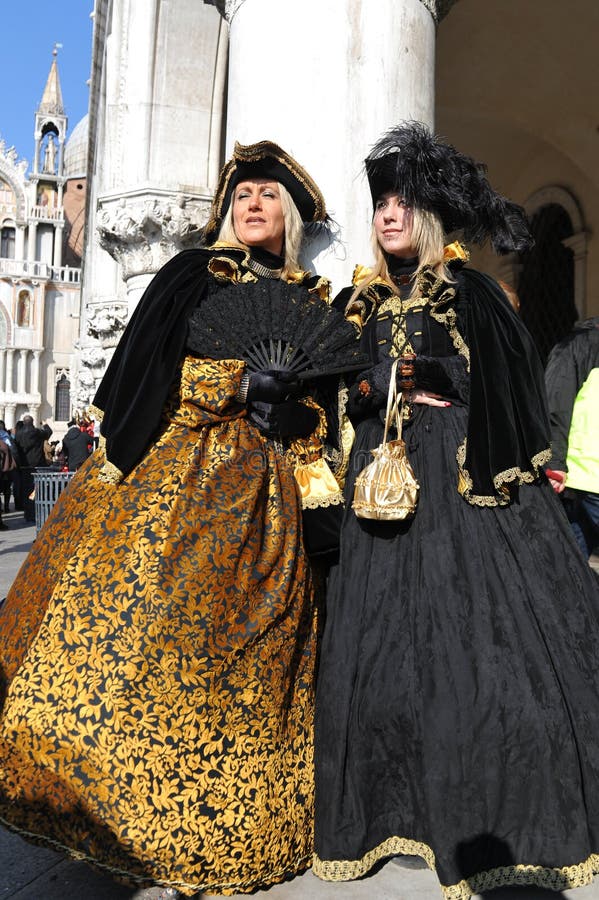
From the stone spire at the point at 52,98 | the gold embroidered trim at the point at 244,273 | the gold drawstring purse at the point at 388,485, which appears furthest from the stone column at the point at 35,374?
the gold drawstring purse at the point at 388,485

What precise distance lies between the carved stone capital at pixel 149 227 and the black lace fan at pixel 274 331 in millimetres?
3292

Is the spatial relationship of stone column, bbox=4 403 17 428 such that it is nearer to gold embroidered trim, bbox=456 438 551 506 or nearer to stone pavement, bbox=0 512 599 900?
stone pavement, bbox=0 512 599 900

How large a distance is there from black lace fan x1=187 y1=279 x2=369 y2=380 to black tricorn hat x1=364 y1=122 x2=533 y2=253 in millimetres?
492

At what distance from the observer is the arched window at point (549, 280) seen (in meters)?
10.7

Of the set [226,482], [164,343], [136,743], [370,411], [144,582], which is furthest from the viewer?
[370,411]

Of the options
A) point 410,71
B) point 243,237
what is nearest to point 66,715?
point 243,237

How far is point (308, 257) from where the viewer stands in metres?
3.17

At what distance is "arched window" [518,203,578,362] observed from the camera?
35.0 feet

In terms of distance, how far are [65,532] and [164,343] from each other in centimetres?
65

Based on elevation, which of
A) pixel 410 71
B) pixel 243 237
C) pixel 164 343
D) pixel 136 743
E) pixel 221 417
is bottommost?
pixel 136 743

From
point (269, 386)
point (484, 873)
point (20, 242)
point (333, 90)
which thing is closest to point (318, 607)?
point (269, 386)

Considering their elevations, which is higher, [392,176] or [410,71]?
[410,71]

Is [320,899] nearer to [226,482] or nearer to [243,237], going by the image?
[226,482]

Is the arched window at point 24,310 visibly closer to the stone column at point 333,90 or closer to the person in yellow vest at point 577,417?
the person in yellow vest at point 577,417
